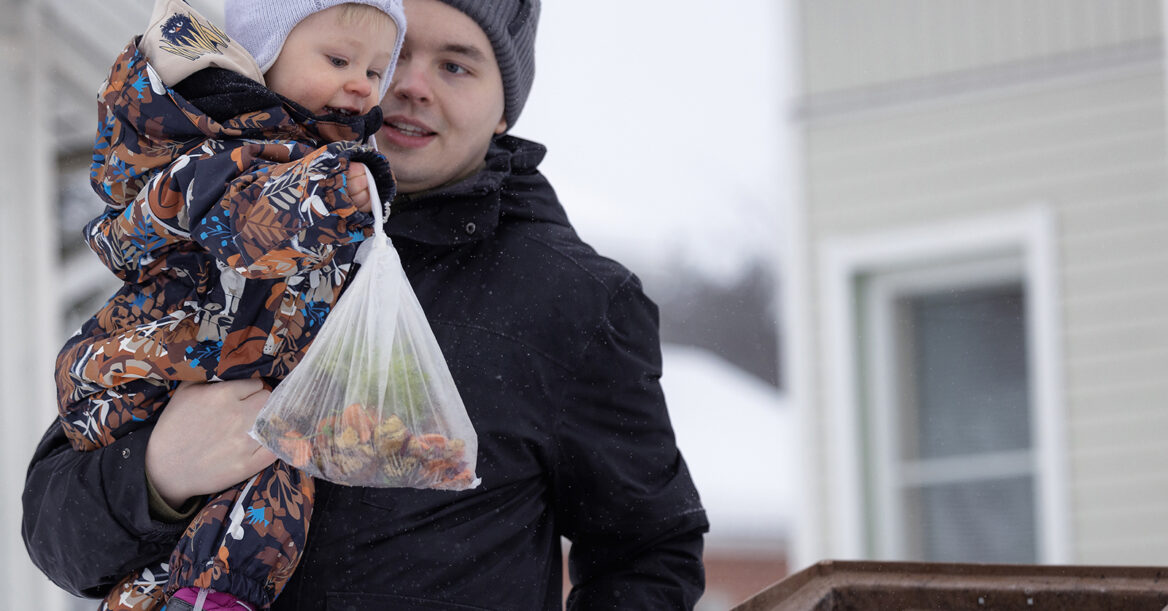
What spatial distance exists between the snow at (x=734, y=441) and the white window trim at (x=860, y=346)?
44.4ft

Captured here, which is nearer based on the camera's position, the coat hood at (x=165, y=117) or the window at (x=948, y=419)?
the coat hood at (x=165, y=117)

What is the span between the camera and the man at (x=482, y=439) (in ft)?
4.98

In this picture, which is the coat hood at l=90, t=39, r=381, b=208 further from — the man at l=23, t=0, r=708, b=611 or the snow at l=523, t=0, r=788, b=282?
the snow at l=523, t=0, r=788, b=282

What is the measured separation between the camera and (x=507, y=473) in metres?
1.68

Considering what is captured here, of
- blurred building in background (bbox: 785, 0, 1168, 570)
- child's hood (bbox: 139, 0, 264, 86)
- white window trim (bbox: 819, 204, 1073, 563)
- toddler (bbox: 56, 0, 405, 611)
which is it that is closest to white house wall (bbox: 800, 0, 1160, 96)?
blurred building in background (bbox: 785, 0, 1168, 570)

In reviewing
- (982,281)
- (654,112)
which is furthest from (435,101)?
(654,112)

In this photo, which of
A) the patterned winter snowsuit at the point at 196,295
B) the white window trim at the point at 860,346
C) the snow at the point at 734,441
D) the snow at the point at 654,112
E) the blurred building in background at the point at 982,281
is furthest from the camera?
the snow at the point at 654,112

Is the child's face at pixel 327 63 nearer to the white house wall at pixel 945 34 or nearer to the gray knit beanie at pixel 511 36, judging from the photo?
the gray knit beanie at pixel 511 36

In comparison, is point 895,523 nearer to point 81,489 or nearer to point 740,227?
point 81,489

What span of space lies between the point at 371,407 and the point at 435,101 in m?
0.55

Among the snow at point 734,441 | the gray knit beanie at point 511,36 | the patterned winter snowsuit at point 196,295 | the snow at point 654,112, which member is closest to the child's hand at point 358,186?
the patterned winter snowsuit at point 196,295

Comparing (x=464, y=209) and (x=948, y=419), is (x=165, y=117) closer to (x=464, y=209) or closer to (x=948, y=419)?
(x=464, y=209)

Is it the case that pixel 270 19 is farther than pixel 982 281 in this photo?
No

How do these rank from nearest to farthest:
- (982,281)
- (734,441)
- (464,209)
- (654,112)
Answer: (464,209)
(982,281)
(734,441)
(654,112)
